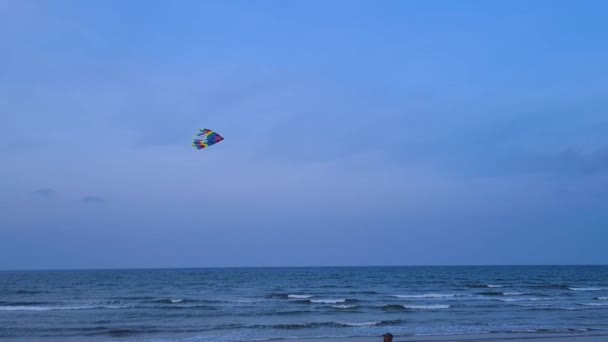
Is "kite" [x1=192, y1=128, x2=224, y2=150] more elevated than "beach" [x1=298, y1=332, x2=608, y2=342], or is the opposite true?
"kite" [x1=192, y1=128, x2=224, y2=150]

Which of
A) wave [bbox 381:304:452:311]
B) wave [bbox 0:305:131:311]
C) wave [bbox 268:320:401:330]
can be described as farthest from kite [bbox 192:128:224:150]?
wave [bbox 0:305:131:311]

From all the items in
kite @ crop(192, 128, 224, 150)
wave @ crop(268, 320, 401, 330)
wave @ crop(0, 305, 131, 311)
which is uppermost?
kite @ crop(192, 128, 224, 150)

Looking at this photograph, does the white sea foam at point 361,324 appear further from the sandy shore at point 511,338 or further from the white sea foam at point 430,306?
the white sea foam at point 430,306

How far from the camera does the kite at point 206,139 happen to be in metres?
14.0

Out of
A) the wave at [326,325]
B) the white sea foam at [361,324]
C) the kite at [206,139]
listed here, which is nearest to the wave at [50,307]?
the wave at [326,325]

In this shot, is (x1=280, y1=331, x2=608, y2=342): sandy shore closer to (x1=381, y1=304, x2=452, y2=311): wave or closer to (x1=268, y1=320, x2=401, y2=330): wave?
(x1=268, y1=320, x2=401, y2=330): wave

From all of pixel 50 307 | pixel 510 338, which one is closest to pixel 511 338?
pixel 510 338

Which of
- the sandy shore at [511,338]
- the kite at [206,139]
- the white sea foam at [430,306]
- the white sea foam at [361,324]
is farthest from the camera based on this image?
the white sea foam at [430,306]

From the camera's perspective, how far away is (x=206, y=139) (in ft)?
46.7

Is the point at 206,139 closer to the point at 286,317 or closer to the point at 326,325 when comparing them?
the point at 326,325

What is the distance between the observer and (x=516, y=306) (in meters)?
30.5

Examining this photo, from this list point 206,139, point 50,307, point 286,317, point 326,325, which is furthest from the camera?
point 50,307

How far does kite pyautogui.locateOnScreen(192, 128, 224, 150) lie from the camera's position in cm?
1403

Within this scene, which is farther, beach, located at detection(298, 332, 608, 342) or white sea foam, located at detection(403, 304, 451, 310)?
white sea foam, located at detection(403, 304, 451, 310)
